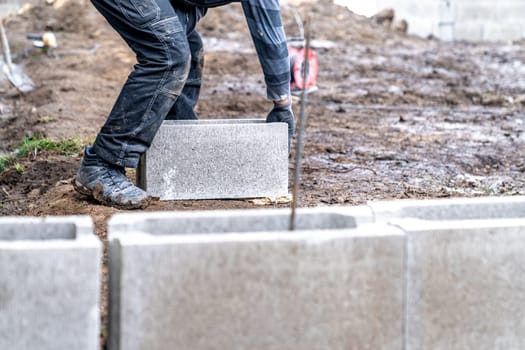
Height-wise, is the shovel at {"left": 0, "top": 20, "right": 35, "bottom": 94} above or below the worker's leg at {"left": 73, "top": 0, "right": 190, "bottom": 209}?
below

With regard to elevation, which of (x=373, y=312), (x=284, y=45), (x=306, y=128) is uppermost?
(x=284, y=45)

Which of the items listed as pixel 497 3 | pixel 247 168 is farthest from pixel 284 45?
pixel 497 3

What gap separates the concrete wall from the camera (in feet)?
62.5

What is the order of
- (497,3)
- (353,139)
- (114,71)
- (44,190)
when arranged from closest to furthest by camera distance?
(44,190) < (353,139) < (114,71) < (497,3)

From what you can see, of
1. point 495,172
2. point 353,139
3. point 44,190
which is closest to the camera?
point 44,190

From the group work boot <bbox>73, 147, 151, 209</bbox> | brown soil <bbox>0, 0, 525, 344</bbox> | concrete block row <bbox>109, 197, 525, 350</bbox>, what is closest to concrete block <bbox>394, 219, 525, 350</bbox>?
concrete block row <bbox>109, 197, 525, 350</bbox>

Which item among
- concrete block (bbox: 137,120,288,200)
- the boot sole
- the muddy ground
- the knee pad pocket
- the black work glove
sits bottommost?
the muddy ground

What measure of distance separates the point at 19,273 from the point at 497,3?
18191mm

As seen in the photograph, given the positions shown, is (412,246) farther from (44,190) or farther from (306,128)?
(306,128)

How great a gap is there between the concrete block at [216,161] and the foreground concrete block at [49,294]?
2.12 metres

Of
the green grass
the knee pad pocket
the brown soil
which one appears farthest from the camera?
the green grass

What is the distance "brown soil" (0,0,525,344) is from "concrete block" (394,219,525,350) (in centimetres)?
171

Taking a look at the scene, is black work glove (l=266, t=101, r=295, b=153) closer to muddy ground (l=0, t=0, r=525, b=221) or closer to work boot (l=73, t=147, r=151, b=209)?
muddy ground (l=0, t=0, r=525, b=221)

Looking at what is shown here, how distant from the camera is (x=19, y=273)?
2184mm
